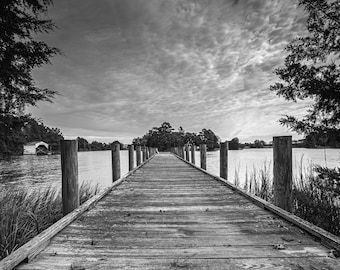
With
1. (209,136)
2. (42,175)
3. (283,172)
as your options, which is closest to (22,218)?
(283,172)

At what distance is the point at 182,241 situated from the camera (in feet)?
6.34

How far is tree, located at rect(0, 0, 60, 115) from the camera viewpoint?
17.4 feet

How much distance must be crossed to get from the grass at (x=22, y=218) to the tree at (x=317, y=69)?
5.50 metres

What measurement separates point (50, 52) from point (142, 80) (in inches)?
555

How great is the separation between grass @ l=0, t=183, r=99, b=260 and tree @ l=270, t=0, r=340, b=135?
5498 mm

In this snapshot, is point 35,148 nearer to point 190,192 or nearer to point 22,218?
point 22,218

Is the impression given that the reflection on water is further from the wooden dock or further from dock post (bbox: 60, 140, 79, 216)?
the wooden dock

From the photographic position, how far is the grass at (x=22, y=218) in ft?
10.5

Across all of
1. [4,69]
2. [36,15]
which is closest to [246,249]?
[4,69]

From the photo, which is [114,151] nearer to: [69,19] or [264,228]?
[264,228]

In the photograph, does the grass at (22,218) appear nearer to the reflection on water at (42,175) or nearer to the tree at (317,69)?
the reflection on water at (42,175)

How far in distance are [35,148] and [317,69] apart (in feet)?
238

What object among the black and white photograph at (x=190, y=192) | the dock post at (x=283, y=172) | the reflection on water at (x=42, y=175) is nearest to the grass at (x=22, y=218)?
the black and white photograph at (x=190, y=192)

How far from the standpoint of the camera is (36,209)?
4785mm
